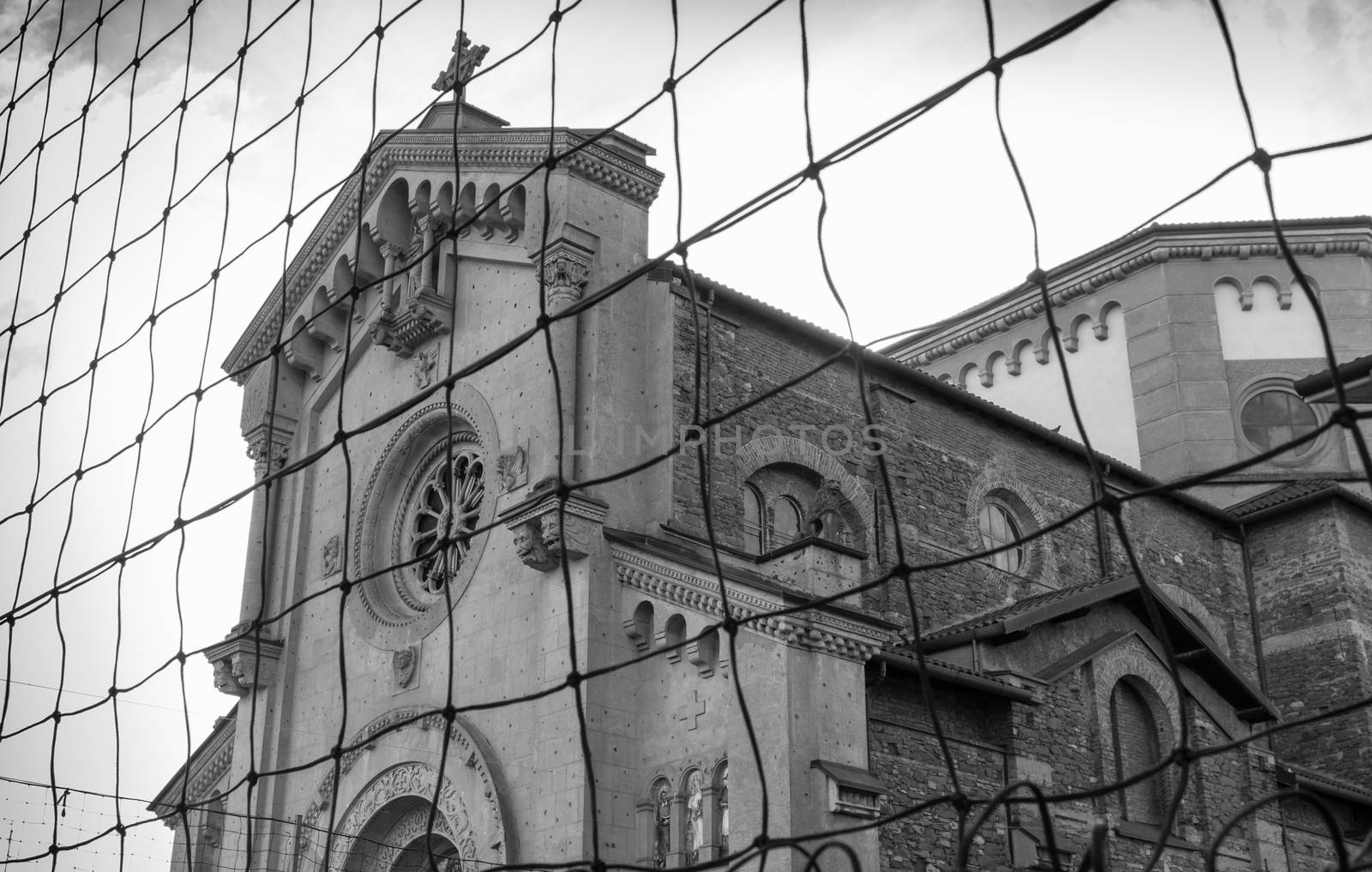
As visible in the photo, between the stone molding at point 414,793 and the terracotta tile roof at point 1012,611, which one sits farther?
the terracotta tile roof at point 1012,611

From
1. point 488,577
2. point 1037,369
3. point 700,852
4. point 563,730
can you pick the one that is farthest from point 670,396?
point 1037,369

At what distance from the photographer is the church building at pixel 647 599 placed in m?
12.7

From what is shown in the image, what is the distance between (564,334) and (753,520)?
9.10ft

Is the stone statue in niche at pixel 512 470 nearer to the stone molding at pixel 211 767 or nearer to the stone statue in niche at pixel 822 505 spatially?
the stone statue in niche at pixel 822 505

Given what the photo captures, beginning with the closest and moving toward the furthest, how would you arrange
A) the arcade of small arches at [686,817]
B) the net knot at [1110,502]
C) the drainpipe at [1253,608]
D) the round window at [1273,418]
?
1. the net knot at [1110,502]
2. the arcade of small arches at [686,817]
3. the drainpipe at [1253,608]
4. the round window at [1273,418]

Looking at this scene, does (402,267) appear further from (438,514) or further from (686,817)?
(686,817)

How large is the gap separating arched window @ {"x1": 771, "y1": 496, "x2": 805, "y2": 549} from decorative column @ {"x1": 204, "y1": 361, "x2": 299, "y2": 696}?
18.4 feet

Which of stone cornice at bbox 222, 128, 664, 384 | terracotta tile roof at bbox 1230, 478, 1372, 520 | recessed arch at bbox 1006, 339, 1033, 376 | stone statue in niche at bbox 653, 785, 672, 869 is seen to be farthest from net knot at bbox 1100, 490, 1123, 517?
recessed arch at bbox 1006, 339, 1033, 376

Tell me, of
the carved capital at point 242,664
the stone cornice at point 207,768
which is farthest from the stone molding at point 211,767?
the carved capital at point 242,664

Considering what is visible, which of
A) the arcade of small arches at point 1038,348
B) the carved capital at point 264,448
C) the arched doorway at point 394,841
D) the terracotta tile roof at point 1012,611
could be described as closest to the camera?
the arched doorway at point 394,841

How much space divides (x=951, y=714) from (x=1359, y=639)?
30.6 feet

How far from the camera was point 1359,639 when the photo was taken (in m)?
21.0

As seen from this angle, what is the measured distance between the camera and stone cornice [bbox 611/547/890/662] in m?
12.0

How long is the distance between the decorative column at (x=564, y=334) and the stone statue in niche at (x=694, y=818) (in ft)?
10.1
